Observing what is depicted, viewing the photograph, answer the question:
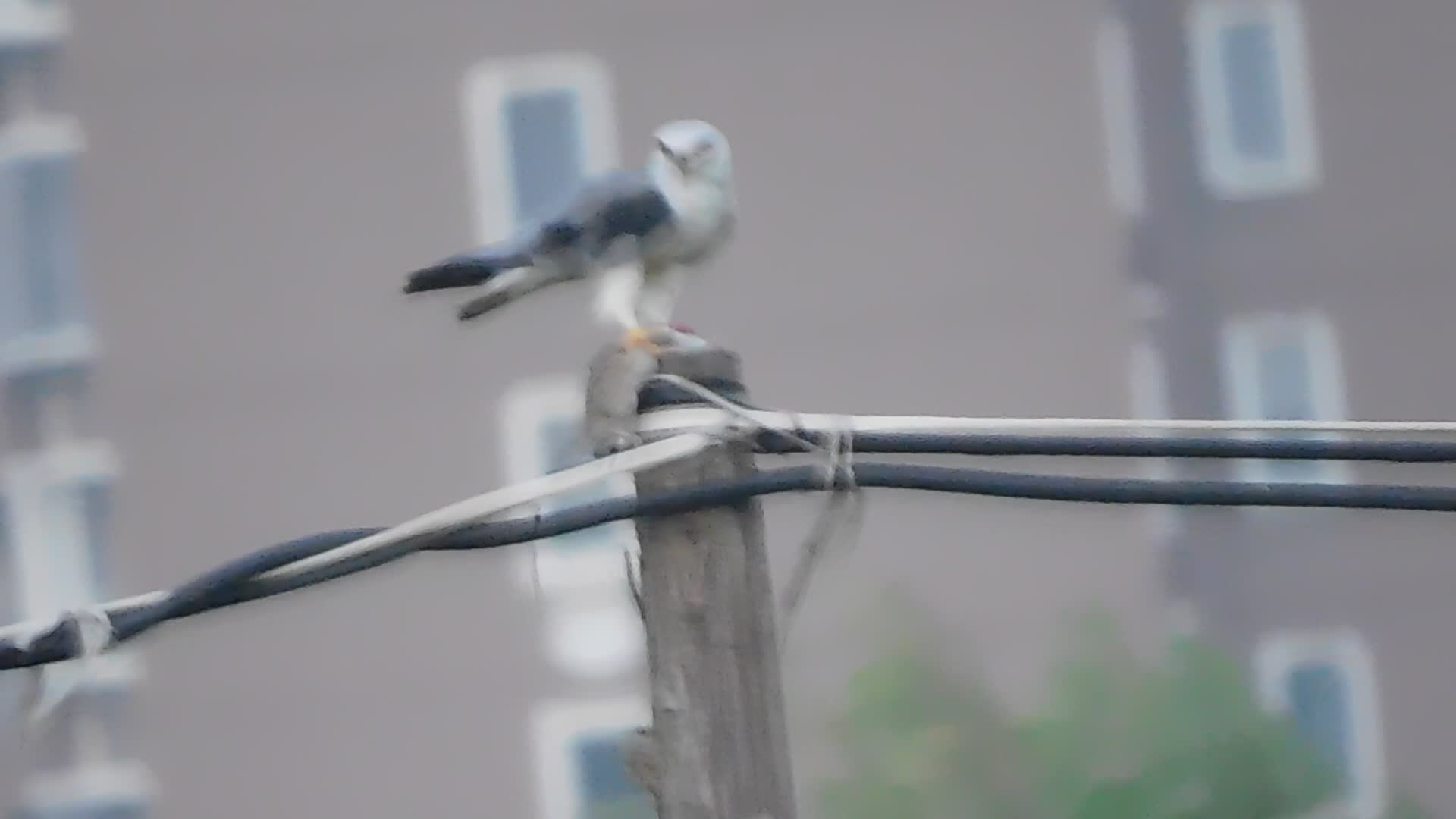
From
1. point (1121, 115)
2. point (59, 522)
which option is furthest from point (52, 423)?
point (1121, 115)

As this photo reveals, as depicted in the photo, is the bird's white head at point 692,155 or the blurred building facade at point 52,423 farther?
the blurred building facade at point 52,423

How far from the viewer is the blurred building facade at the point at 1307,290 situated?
2.25 meters

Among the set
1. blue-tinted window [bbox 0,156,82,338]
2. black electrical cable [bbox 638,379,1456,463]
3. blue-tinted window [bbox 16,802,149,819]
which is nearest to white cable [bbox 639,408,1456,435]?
black electrical cable [bbox 638,379,1456,463]

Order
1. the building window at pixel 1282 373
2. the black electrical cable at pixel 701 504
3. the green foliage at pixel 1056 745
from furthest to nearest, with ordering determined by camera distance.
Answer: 1. the building window at pixel 1282 373
2. the green foliage at pixel 1056 745
3. the black electrical cable at pixel 701 504

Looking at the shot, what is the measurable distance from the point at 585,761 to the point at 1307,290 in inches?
50.7

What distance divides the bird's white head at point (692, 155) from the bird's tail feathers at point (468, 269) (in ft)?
0.35

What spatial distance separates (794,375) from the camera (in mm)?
2211

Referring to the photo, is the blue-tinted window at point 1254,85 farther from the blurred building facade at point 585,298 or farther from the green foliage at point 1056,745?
the green foliage at point 1056,745

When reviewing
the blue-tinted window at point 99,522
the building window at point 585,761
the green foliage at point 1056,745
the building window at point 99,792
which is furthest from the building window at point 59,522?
the green foliage at point 1056,745

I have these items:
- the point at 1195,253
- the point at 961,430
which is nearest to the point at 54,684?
the point at 961,430

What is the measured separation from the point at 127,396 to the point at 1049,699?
1.42 m

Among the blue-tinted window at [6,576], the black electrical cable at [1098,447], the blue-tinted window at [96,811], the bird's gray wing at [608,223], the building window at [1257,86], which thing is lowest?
the blue-tinted window at [96,811]

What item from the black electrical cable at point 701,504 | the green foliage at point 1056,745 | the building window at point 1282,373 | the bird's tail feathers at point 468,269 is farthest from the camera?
the building window at point 1282,373

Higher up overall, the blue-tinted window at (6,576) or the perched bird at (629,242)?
the perched bird at (629,242)
